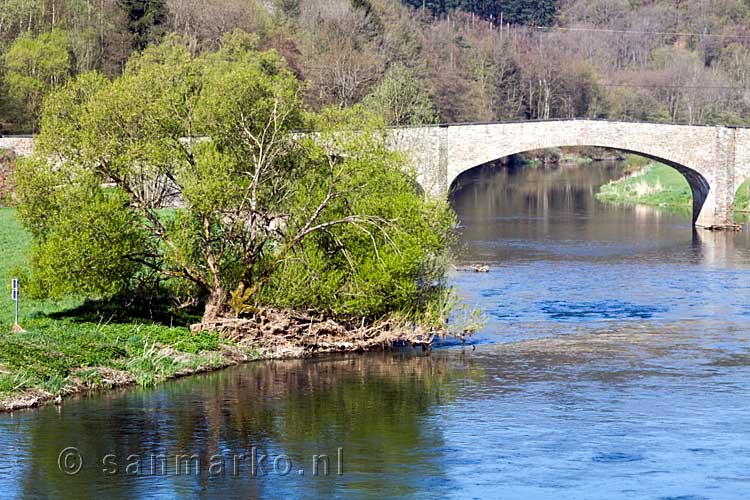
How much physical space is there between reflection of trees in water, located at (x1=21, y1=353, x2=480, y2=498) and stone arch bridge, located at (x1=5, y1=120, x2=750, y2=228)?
29.3m

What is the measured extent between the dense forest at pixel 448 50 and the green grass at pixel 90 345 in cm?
3232

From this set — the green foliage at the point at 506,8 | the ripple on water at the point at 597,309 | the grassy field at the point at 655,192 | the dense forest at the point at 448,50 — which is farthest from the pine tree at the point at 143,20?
the green foliage at the point at 506,8

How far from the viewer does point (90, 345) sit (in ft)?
80.9

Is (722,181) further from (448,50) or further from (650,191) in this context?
(448,50)

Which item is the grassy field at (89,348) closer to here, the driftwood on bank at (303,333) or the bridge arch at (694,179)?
the driftwood on bank at (303,333)

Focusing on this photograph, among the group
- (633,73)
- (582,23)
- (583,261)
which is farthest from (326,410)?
(582,23)

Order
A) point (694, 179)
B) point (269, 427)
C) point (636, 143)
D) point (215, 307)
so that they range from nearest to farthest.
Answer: point (269, 427)
point (215, 307)
point (636, 143)
point (694, 179)

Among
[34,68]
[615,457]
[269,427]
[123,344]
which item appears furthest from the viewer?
[34,68]

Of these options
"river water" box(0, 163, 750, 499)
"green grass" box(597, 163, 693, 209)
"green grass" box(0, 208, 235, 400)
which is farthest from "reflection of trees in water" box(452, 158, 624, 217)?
"green grass" box(0, 208, 235, 400)

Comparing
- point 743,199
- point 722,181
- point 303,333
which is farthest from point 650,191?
point 303,333

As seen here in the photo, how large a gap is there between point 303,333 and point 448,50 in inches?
3265

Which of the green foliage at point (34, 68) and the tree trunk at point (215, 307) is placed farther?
the green foliage at point (34, 68)

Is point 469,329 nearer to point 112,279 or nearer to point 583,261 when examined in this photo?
point 112,279

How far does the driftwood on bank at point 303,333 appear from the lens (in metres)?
26.8
